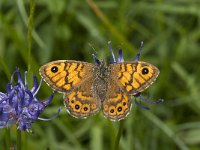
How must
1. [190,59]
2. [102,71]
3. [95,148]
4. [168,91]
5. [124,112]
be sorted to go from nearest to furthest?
1. [124,112]
2. [102,71]
3. [95,148]
4. [168,91]
5. [190,59]

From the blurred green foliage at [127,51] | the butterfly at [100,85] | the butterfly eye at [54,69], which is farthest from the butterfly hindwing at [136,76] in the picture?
the blurred green foliage at [127,51]

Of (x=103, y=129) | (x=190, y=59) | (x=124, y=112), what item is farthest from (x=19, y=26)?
(x=124, y=112)

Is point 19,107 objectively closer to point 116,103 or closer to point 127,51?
point 116,103

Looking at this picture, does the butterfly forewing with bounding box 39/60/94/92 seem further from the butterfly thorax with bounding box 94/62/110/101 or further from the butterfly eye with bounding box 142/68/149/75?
the butterfly eye with bounding box 142/68/149/75

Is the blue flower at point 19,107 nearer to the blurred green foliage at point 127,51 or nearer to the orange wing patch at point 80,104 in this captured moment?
the orange wing patch at point 80,104

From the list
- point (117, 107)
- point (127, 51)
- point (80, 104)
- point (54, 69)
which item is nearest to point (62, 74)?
point (54, 69)

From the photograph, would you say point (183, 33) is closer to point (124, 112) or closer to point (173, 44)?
point (173, 44)

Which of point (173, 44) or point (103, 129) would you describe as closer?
point (103, 129)
